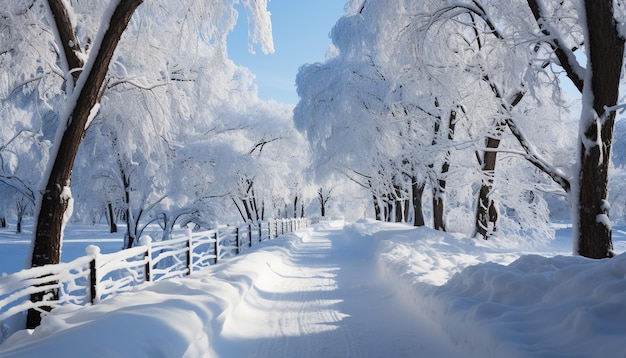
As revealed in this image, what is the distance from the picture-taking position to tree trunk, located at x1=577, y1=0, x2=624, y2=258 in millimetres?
6102

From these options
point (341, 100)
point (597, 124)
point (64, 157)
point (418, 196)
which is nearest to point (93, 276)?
point (64, 157)

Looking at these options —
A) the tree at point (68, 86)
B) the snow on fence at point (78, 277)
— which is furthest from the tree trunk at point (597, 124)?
the snow on fence at point (78, 277)

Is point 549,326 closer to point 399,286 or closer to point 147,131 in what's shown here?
point 399,286

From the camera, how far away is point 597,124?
629cm

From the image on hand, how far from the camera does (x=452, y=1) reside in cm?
814

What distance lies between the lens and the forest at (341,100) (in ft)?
20.7

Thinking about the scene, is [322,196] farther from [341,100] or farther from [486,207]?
[486,207]

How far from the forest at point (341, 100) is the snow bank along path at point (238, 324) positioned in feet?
8.12

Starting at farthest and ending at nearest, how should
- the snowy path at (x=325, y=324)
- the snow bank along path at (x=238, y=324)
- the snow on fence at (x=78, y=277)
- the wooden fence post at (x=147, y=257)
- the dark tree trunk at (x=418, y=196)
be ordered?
1. the dark tree trunk at (x=418, y=196)
2. the wooden fence post at (x=147, y=257)
3. the snowy path at (x=325, y=324)
4. the snow on fence at (x=78, y=277)
5. the snow bank along path at (x=238, y=324)

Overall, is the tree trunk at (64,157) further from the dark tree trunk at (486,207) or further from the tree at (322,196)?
the tree at (322,196)

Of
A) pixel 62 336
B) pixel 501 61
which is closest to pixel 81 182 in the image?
pixel 62 336

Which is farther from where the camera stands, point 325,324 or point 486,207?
point 486,207

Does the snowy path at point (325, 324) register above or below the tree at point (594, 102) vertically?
below

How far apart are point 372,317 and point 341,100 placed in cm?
1322
